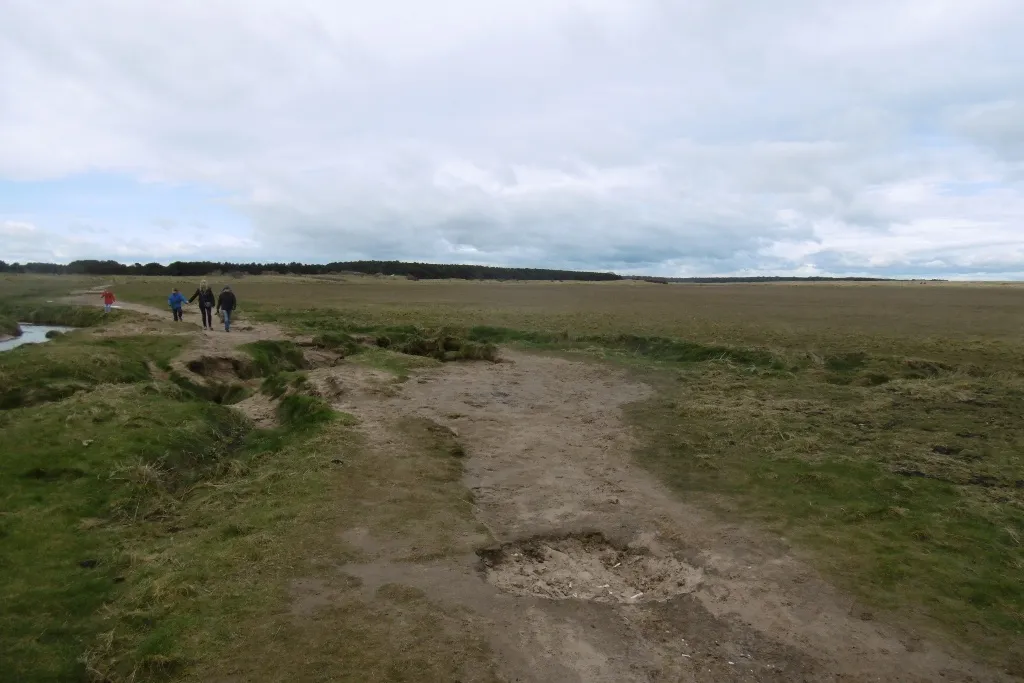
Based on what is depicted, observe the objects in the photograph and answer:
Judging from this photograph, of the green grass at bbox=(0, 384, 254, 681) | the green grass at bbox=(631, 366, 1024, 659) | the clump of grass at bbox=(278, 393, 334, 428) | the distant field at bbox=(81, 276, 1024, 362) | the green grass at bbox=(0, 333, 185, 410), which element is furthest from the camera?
the distant field at bbox=(81, 276, 1024, 362)

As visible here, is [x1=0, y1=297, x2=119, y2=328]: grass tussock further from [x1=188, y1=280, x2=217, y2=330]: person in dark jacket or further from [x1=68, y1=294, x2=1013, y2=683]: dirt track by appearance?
[x1=68, y1=294, x2=1013, y2=683]: dirt track

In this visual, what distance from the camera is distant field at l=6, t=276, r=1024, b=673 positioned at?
787cm

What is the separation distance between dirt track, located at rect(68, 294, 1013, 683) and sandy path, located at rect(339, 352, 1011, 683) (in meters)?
0.02

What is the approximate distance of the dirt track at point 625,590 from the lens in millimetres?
6207

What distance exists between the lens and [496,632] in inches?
262

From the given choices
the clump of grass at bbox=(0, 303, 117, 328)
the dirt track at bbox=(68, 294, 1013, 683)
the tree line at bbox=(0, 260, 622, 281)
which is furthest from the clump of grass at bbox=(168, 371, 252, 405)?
the tree line at bbox=(0, 260, 622, 281)

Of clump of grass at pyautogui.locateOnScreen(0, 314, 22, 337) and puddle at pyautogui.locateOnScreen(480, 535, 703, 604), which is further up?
clump of grass at pyautogui.locateOnScreen(0, 314, 22, 337)

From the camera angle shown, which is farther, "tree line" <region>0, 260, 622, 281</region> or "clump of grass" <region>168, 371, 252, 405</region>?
"tree line" <region>0, 260, 622, 281</region>

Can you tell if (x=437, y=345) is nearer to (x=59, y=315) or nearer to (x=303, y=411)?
(x=303, y=411)

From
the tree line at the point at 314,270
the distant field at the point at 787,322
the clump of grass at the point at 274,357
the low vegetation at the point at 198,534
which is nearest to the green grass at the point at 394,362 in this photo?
the clump of grass at the point at 274,357

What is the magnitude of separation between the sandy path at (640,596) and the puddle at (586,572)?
27 mm

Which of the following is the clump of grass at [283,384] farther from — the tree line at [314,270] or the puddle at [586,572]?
the tree line at [314,270]

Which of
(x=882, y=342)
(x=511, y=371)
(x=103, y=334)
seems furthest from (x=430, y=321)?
(x=882, y=342)

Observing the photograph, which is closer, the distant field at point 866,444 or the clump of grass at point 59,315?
the distant field at point 866,444
